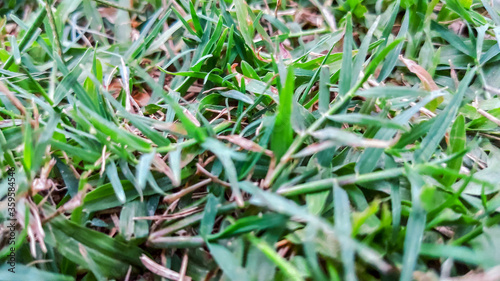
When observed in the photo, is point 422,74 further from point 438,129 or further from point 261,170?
point 261,170

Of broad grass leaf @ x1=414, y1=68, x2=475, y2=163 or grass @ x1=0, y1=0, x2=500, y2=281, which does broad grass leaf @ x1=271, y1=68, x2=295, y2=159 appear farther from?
broad grass leaf @ x1=414, y1=68, x2=475, y2=163

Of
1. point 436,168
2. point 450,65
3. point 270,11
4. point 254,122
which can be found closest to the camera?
point 436,168

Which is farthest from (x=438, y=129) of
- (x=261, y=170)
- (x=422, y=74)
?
(x=261, y=170)

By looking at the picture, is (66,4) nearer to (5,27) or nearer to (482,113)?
(5,27)

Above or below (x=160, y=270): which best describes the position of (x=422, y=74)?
above

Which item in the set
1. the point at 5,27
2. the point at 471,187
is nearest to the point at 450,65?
the point at 471,187

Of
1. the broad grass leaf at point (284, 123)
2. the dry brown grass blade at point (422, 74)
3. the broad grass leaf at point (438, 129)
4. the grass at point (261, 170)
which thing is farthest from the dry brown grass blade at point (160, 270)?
the dry brown grass blade at point (422, 74)

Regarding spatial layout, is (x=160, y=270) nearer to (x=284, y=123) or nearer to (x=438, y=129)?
(x=284, y=123)

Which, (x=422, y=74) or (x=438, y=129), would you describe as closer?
(x=438, y=129)

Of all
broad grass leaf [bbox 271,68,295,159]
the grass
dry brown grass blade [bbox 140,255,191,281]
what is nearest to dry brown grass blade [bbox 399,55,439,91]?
the grass
